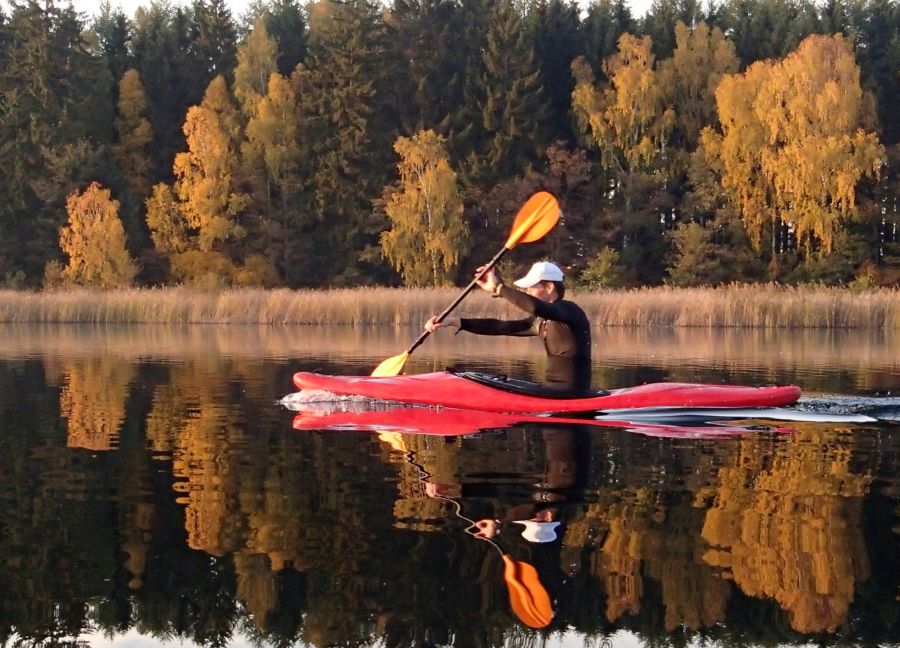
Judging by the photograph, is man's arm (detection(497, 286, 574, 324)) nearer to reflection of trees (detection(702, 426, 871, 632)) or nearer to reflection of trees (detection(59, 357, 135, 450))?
reflection of trees (detection(702, 426, 871, 632))

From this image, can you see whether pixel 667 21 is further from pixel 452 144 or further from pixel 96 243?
pixel 96 243

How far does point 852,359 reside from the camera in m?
18.4

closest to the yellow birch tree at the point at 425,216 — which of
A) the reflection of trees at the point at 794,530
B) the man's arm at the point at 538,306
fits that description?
the man's arm at the point at 538,306

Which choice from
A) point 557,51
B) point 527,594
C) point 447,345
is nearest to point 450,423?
point 527,594

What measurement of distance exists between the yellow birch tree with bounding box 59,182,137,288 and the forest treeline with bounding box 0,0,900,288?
8 cm

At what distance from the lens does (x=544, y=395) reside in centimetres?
1094

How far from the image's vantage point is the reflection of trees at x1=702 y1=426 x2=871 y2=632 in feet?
17.3

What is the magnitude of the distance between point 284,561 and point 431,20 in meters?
44.8

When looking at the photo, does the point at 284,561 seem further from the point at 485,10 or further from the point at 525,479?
the point at 485,10

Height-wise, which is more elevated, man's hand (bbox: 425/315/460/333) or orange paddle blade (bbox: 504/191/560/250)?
orange paddle blade (bbox: 504/191/560/250)

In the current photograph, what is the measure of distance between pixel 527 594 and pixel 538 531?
1.02m

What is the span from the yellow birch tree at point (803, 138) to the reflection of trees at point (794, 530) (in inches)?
1187

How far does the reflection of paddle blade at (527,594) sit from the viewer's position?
493 centimetres

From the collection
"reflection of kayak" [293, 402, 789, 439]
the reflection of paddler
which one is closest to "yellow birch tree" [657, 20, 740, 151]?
"reflection of kayak" [293, 402, 789, 439]
